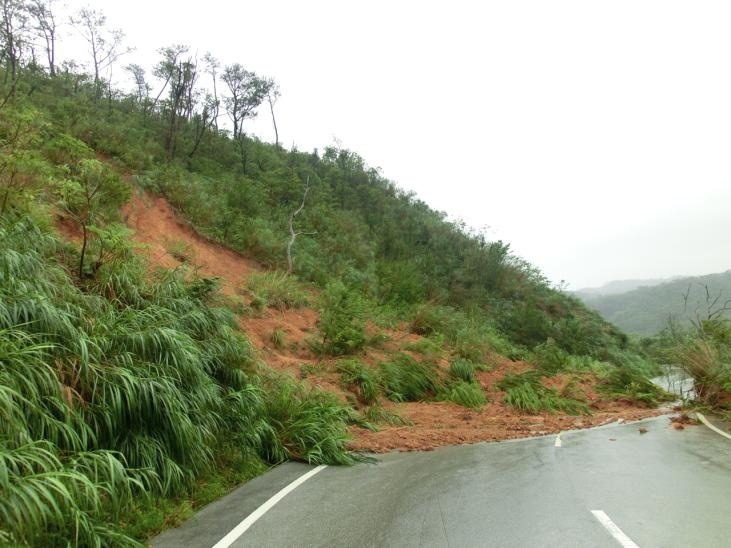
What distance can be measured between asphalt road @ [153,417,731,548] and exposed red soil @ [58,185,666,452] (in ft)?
6.10

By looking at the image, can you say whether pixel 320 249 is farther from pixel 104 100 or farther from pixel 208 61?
pixel 104 100

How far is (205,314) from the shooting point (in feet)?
30.6

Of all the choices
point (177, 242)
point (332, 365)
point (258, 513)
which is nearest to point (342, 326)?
point (332, 365)

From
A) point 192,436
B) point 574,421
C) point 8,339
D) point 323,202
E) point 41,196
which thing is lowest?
point 574,421

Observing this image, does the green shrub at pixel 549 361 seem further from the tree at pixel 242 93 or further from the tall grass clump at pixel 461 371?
the tree at pixel 242 93

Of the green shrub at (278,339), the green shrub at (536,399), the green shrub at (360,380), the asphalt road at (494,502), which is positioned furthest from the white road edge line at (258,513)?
the green shrub at (536,399)

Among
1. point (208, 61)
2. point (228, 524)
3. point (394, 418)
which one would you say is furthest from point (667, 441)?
point (208, 61)

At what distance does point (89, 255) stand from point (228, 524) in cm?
700

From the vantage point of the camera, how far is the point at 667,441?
9.77 metres

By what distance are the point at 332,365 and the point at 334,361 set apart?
19.8 inches

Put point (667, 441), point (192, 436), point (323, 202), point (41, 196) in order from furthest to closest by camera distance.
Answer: point (323, 202), point (41, 196), point (667, 441), point (192, 436)

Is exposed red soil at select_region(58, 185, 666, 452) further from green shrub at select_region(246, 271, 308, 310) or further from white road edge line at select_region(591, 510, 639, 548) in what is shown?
white road edge line at select_region(591, 510, 639, 548)

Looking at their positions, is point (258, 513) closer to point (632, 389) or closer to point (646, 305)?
point (632, 389)

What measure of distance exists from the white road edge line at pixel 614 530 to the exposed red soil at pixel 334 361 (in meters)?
4.67
